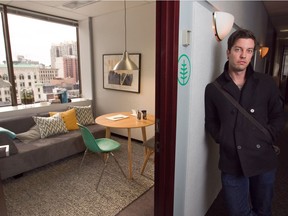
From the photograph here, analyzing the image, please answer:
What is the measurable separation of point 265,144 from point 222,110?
0.36m

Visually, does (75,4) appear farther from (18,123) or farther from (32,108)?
(18,123)

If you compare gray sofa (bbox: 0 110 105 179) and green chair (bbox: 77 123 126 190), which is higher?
green chair (bbox: 77 123 126 190)

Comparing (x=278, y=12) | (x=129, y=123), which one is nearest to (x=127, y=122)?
(x=129, y=123)

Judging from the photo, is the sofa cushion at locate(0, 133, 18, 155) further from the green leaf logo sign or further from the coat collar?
the coat collar

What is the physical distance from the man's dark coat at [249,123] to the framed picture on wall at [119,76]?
2.46m

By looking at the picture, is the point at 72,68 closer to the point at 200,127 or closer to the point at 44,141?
the point at 44,141

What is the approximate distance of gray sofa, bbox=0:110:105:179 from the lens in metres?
2.52

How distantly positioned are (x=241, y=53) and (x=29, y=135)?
2.97 m

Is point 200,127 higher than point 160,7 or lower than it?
lower

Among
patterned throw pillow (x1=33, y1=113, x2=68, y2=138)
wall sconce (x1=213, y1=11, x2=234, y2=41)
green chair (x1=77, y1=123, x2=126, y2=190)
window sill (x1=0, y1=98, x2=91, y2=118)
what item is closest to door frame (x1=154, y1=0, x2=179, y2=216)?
wall sconce (x1=213, y1=11, x2=234, y2=41)

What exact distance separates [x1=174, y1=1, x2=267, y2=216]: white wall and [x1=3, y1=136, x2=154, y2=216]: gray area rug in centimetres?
87

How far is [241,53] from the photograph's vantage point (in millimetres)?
1331

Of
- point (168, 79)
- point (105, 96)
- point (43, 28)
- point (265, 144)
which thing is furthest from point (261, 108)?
point (43, 28)

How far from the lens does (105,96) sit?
14.5ft
